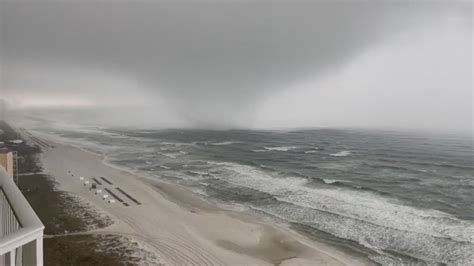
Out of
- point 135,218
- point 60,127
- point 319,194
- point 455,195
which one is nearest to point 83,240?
point 135,218

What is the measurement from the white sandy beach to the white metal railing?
17.8 ft

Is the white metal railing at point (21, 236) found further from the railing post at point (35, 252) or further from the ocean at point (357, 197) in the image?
the ocean at point (357, 197)

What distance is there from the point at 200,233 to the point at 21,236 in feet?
24.4

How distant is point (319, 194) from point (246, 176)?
15.0 feet

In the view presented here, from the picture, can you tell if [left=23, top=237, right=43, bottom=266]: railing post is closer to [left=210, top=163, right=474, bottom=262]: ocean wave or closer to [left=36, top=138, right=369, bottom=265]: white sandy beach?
[left=36, top=138, right=369, bottom=265]: white sandy beach

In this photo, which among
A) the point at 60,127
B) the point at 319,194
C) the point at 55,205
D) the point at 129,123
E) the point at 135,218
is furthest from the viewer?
the point at 129,123

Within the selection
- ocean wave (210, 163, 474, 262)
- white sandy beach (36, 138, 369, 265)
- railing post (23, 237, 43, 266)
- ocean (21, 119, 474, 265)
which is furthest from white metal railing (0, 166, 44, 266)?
ocean wave (210, 163, 474, 262)

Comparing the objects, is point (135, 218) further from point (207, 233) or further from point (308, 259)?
point (308, 259)

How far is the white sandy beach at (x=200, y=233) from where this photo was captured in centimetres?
685

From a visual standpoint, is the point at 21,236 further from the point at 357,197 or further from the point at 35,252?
the point at 357,197

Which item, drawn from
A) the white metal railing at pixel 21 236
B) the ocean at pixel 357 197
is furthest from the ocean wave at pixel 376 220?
the white metal railing at pixel 21 236

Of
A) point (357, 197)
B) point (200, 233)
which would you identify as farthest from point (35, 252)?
point (357, 197)

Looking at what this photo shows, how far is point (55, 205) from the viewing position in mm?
9734

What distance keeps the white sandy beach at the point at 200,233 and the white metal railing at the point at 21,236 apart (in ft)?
17.8
